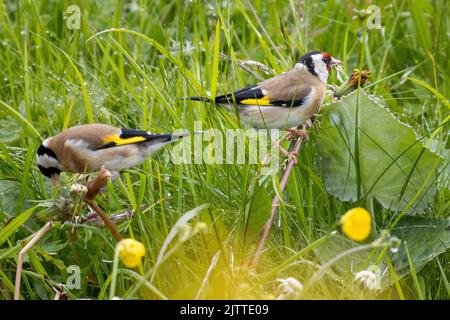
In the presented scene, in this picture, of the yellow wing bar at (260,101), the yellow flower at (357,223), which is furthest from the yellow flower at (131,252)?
the yellow wing bar at (260,101)

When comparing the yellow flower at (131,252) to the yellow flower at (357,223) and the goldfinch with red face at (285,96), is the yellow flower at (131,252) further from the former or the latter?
the goldfinch with red face at (285,96)

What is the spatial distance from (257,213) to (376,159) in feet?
1.73

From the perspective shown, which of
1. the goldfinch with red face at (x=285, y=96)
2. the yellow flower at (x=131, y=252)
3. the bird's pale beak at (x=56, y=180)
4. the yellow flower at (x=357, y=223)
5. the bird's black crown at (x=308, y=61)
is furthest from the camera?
the bird's black crown at (x=308, y=61)

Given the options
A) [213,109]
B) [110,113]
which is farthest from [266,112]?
[110,113]

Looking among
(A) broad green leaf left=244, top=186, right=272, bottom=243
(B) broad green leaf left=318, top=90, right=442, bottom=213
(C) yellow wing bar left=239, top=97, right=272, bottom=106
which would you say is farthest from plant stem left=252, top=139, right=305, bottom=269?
(C) yellow wing bar left=239, top=97, right=272, bottom=106

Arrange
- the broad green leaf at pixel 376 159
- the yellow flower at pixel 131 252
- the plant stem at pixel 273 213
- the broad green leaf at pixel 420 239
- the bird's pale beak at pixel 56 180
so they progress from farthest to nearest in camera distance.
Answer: the bird's pale beak at pixel 56 180 < the broad green leaf at pixel 376 159 < the broad green leaf at pixel 420 239 < the plant stem at pixel 273 213 < the yellow flower at pixel 131 252

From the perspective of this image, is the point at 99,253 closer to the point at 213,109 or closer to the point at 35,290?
the point at 35,290

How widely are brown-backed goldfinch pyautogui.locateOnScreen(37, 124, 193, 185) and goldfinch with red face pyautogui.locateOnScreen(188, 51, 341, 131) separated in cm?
39

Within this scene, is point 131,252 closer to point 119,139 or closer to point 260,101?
point 119,139

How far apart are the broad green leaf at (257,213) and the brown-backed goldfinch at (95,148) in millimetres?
472

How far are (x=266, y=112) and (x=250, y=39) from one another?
1.44 m

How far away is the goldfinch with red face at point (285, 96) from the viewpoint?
3607 millimetres

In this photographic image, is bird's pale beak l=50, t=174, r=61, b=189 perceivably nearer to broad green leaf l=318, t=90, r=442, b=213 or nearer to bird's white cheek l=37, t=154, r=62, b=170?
bird's white cheek l=37, t=154, r=62, b=170

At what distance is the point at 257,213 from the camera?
2.93m
